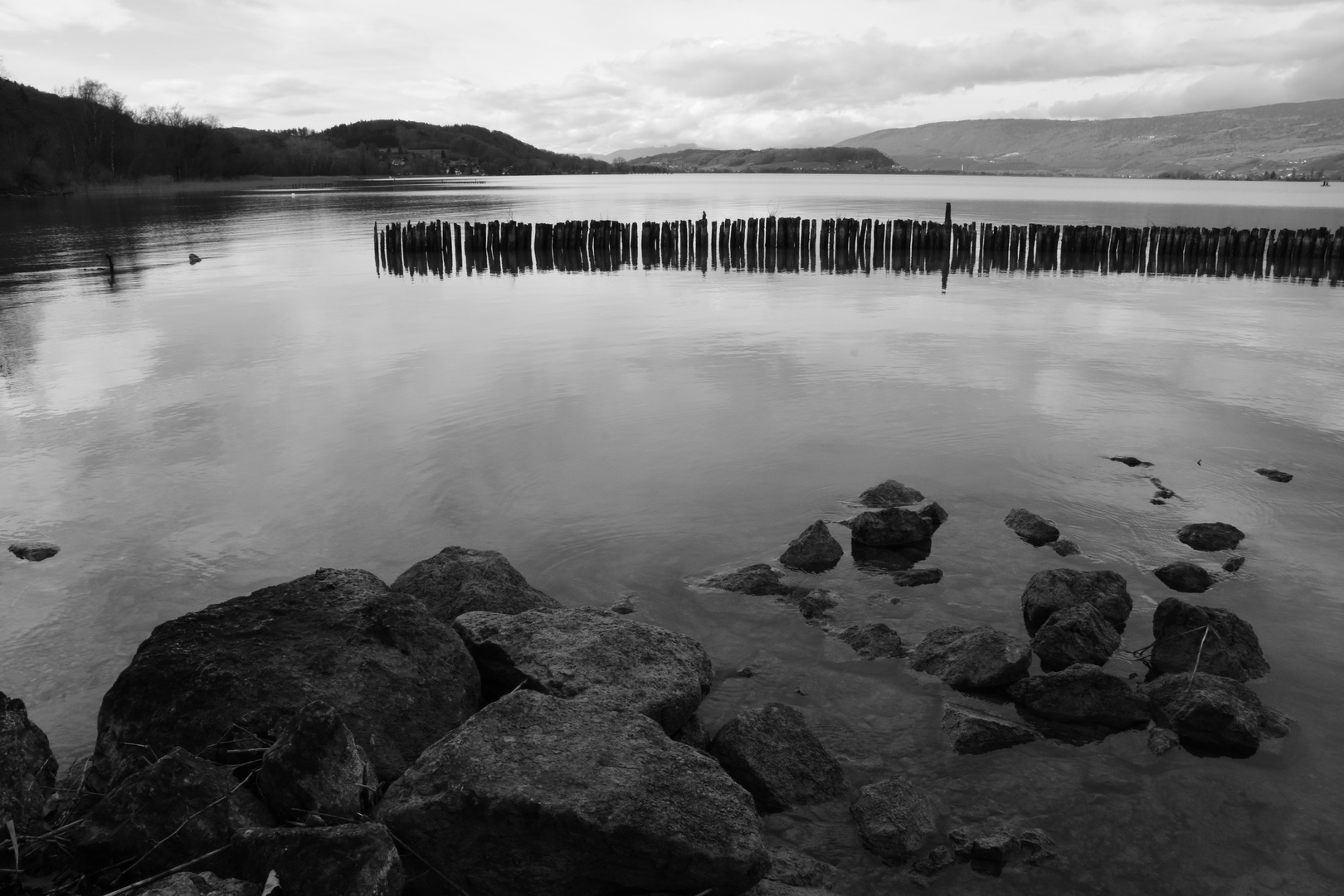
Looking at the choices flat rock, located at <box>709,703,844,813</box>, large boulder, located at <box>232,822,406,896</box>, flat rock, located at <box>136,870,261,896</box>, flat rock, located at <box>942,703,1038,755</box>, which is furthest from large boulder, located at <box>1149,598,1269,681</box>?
flat rock, located at <box>136,870,261,896</box>

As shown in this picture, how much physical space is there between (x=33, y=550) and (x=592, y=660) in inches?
222

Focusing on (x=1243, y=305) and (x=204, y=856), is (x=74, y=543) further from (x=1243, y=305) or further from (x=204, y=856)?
(x=1243, y=305)

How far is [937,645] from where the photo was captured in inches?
256

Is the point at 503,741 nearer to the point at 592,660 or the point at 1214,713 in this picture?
the point at 592,660

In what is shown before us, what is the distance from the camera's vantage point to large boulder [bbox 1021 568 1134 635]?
682 cm

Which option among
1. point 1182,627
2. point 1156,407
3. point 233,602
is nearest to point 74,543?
point 233,602

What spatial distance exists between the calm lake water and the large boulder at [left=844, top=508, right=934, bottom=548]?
1.15 ft

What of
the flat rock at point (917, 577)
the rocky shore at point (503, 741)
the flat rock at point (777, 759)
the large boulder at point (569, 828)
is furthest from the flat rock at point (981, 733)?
the flat rock at point (917, 577)

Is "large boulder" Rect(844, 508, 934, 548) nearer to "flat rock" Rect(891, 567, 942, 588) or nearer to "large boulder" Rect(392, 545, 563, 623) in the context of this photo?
"flat rock" Rect(891, 567, 942, 588)

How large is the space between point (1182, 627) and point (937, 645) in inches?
65.0

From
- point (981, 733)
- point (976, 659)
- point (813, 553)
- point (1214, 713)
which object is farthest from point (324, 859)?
point (813, 553)

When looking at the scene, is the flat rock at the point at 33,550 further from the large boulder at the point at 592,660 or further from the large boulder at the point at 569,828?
the large boulder at the point at 569,828

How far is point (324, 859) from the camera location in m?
3.55

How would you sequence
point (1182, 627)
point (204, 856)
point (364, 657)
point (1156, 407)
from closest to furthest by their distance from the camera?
point (204, 856)
point (364, 657)
point (1182, 627)
point (1156, 407)
